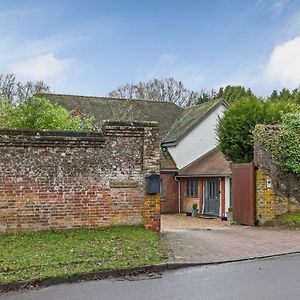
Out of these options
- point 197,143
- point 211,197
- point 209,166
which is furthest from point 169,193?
point 197,143

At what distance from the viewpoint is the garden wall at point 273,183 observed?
15312mm

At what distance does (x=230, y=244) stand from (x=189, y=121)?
19.5 m

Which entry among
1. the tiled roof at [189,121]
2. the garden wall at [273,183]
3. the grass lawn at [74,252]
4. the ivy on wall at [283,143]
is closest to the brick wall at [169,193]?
the tiled roof at [189,121]

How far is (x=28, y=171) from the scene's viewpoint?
456 inches

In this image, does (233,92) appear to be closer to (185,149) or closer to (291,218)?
(185,149)

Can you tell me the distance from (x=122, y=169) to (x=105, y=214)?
1.27 meters

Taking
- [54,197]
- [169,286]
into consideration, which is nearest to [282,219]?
[54,197]

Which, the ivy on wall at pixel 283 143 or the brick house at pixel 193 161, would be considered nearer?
the ivy on wall at pixel 283 143

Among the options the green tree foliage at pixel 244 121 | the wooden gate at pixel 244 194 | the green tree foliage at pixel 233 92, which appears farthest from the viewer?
the green tree foliage at pixel 233 92

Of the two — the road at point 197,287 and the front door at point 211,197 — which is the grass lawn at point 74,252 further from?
the front door at point 211,197

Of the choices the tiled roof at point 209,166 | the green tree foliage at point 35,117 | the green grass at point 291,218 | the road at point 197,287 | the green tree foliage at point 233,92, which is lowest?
the road at point 197,287

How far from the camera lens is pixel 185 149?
29188 mm

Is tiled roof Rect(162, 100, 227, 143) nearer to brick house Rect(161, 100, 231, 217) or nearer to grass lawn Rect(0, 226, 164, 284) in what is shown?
brick house Rect(161, 100, 231, 217)

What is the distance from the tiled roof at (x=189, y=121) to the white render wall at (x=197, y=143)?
320mm
